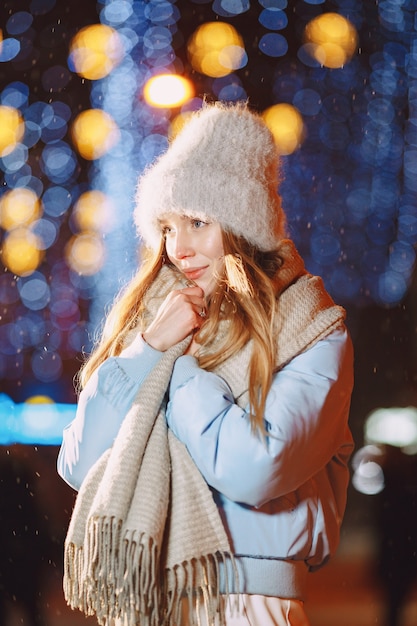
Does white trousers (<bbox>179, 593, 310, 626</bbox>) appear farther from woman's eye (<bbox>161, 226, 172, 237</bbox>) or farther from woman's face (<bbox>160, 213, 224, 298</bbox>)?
woman's eye (<bbox>161, 226, 172, 237</bbox>)

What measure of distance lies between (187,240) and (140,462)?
0.40 m

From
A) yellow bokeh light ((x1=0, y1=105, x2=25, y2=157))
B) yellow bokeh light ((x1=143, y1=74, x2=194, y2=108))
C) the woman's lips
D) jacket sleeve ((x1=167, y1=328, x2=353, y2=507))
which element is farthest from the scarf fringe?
yellow bokeh light ((x1=0, y1=105, x2=25, y2=157))

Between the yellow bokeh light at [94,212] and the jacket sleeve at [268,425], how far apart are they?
88.3 inches

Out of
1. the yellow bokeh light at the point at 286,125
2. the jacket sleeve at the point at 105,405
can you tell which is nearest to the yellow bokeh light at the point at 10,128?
the yellow bokeh light at the point at 286,125

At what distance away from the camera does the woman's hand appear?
1333 millimetres

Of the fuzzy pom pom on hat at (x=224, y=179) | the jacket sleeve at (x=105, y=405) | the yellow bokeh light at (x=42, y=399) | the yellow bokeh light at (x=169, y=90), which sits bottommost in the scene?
the yellow bokeh light at (x=42, y=399)

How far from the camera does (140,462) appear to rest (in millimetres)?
1232

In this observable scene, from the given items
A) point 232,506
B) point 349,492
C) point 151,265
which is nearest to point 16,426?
point 349,492

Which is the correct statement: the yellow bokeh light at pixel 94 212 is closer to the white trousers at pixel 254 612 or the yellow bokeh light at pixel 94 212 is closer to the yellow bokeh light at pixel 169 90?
the yellow bokeh light at pixel 169 90

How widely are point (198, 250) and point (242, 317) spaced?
0.14 m

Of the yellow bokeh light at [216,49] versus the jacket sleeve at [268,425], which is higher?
the jacket sleeve at [268,425]

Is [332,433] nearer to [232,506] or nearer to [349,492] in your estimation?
[232,506]

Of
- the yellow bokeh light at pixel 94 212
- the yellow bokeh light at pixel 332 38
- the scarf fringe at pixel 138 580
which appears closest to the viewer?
the scarf fringe at pixel 138 580

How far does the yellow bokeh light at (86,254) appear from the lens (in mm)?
3418
